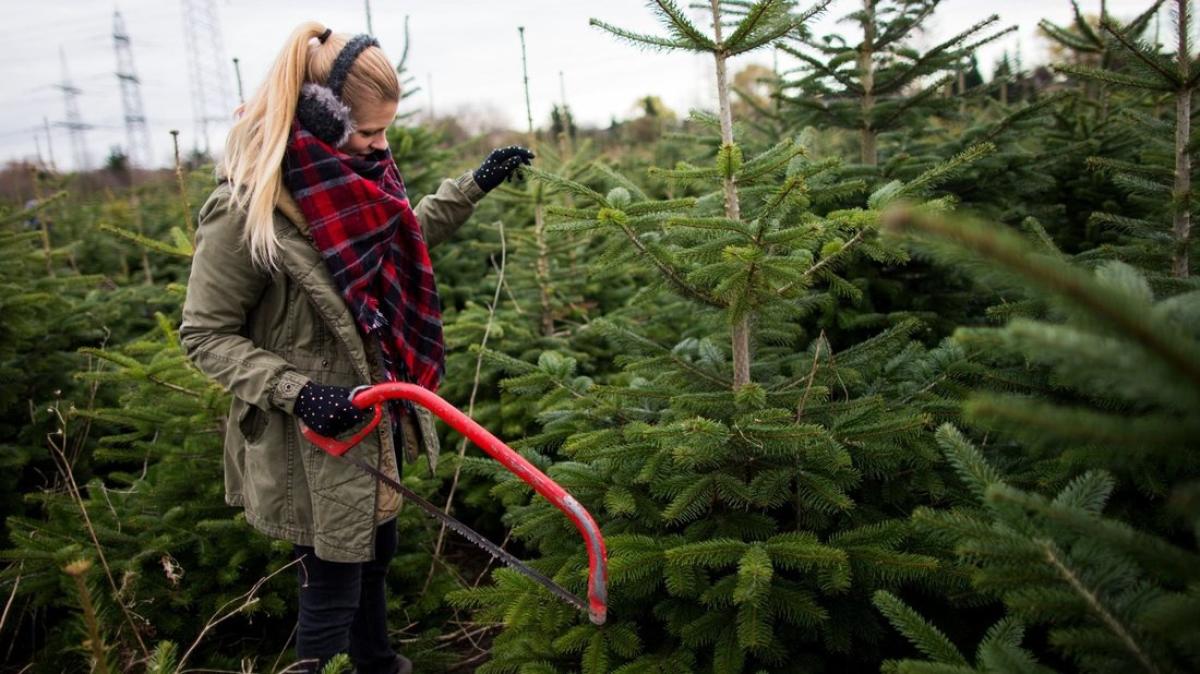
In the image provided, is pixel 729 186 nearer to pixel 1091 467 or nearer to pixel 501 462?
pixel 501 462

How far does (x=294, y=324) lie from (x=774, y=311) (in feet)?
5.25

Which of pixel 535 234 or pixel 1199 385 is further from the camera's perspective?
pixel 535 234

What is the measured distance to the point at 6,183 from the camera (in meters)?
18.9

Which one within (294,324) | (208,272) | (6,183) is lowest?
(294,324)

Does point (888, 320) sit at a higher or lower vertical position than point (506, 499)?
higher

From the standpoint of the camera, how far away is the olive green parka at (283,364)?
197cm

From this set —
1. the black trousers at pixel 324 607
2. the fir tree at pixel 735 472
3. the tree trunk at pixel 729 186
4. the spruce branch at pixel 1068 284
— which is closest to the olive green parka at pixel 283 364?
the black trousers at pixel 324 607

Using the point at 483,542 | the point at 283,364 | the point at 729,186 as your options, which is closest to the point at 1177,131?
the point at 729,186

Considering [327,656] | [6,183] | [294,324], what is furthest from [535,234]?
[6,183]

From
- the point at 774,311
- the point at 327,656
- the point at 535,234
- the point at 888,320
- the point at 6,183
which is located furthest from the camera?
the point at 6,183

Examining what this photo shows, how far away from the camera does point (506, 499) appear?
260cm

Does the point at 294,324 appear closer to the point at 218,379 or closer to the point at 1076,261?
the point at 218,379

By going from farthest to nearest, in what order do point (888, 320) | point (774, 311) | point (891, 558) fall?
point (888, 320), point (774, 311), point (891, 558)

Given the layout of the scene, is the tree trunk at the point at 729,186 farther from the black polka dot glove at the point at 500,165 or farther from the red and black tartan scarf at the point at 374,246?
the red and black tartan scarf at the point at 374,246
